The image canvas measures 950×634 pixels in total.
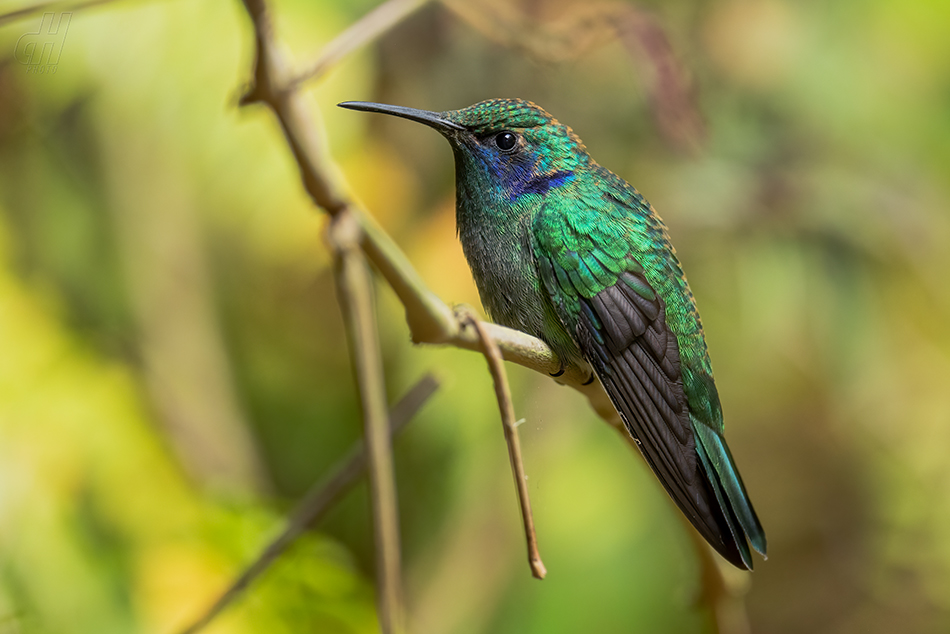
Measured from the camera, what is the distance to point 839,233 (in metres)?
2.64

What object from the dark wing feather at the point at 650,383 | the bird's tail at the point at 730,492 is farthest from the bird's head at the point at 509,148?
the bird's tail at the point at 730,492

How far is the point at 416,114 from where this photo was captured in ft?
3.59

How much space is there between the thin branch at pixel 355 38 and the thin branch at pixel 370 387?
0.47ft

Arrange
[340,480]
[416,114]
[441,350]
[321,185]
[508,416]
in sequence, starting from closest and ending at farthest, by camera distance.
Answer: [321,185], [508,416], [340,480], [416,114], [441,350]

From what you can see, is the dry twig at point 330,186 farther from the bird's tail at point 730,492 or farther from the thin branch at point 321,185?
the bird's tail at point 730,492

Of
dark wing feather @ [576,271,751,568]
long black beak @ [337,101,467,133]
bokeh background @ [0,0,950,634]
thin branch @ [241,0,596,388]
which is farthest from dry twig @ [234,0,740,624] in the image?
bokeh background @ [0,0,950,634]

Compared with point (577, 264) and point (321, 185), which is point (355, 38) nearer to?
point (321, 185)

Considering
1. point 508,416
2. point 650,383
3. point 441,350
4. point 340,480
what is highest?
point 508,416

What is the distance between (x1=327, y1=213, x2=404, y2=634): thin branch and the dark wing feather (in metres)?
0.59

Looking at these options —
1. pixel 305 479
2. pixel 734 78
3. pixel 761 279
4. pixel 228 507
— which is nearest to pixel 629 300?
pixel 228 507

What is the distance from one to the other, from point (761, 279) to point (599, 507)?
850 mm

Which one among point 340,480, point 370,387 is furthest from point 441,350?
point 370,387

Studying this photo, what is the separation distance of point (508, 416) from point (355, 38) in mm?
366

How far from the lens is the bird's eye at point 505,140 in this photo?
1.28m
